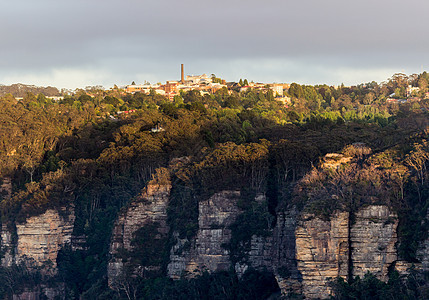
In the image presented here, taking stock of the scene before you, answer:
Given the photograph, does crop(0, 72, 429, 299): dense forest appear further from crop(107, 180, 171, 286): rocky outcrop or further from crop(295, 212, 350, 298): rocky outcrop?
crop(107, 180, 171, 286): rocky outcrop

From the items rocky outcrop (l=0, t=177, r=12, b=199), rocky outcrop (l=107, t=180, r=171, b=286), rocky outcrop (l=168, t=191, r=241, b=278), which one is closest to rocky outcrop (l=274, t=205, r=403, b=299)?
rocky outcrop (l=168, t=191, r=241, b=278)

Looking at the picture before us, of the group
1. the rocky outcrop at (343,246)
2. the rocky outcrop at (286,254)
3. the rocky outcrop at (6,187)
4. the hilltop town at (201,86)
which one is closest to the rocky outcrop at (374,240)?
the rocky outcrop at (343,246)

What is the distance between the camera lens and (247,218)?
48281 millimetres

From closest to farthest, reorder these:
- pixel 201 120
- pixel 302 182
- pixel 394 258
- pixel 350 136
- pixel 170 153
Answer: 1. pixel 394 258
2. pixel 302 182
3. pixel 350 136
4. pixel 170 153
5. pixel 201 120

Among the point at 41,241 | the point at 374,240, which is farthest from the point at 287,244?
the point at 41,241

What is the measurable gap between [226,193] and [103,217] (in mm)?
10449

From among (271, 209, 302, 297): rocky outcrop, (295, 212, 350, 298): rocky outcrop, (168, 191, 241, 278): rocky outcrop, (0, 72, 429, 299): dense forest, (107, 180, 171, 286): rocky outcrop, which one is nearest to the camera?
(295, 212, 350, 298): rocky outcrop

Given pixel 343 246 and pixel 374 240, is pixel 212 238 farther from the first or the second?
pixel 374 240

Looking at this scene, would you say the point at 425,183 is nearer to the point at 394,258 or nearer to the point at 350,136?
the point at 394,258

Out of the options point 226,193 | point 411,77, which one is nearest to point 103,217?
point 226,193

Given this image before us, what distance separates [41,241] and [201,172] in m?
11.1

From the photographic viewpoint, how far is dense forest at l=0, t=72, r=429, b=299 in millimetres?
42719

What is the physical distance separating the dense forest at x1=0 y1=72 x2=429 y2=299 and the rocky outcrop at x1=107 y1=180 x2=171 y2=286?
0.96m

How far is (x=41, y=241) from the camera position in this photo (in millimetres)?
55906
